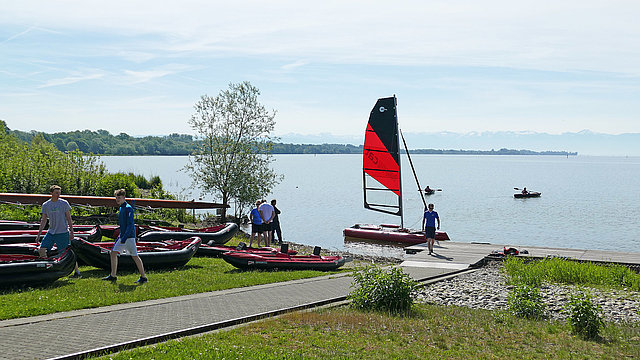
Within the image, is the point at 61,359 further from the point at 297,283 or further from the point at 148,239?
the point at 148,239

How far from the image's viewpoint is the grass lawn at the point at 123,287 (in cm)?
983

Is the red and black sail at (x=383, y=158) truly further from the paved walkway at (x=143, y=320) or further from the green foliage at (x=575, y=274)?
the paved walkway at (x=143, y=320)

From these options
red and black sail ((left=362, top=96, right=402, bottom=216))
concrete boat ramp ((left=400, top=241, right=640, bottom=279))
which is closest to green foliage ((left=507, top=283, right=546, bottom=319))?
concrete boat ramp ((left=400, top=241, right=640, bottom=279))

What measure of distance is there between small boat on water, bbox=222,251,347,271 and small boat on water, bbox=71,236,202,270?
117 centimetres

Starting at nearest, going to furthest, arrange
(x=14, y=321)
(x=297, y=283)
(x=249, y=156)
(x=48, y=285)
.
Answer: (x=14, y=321)
(x=48, y=285)
(x=297, y=283)
(x=249, y=156)

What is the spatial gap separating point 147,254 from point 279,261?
369cm

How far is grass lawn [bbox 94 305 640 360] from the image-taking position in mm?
7605

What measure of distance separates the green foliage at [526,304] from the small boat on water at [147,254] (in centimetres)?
841

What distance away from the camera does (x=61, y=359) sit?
23.1ft

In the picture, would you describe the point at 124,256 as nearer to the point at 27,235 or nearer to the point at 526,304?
the point at 27,235

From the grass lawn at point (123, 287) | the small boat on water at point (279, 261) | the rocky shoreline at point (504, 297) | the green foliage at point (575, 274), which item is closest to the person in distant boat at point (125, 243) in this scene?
the grass lawn at point (123, 287)

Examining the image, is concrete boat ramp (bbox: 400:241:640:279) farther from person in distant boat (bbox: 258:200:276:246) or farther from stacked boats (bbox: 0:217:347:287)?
person in distant boat (bbox: 258:200:276:246)

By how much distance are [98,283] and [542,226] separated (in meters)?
38.4

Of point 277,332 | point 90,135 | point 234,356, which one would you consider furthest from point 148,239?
point 90,135
